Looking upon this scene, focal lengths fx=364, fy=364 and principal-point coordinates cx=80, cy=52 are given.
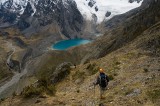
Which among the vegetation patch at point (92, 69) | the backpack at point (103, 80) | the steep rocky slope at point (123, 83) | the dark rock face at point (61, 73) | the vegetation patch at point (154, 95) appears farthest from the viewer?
the dark rock face at point (61, 73)

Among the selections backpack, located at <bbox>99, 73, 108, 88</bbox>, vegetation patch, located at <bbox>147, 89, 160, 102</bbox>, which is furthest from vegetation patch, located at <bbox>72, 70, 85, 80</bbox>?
vegetation patch, located at <bbox>147, 89, 160, 102</bbox>

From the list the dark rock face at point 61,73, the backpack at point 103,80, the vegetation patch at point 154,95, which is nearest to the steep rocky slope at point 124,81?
the vegetation patch at point 154,95

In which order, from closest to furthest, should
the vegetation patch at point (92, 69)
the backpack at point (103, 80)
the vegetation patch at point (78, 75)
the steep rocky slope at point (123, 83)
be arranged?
1. the steep rocky slope at point (123, 83)
2. the backpack at point (103, 80)
3. the vegetation patch at point (92, 69)
4. the vegetation patch at point (78, 75)

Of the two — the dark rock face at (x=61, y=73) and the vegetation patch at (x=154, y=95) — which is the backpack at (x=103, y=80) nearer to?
the vegetation patch at (x=154, y=95)

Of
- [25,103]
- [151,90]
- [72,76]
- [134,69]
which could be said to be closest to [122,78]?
[134,69]

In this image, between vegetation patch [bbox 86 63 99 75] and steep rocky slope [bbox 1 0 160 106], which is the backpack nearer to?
steep rocky slope [bbox 1 0 160 106]

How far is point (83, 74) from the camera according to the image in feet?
160

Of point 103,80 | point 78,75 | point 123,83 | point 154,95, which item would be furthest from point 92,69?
point 154,95

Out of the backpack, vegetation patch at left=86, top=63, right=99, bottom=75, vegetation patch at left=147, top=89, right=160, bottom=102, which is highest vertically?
vegetation patch at left=86, top=63, right=99, bottom=75

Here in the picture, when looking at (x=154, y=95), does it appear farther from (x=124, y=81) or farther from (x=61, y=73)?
(x=61, y=73)

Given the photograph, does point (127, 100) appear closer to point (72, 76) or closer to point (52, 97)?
point (52, 97)

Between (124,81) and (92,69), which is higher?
(92,69)

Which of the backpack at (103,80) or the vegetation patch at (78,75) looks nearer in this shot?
the backpack at (103,80)

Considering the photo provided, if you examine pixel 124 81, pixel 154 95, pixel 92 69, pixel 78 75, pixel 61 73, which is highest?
pixel 92 69
